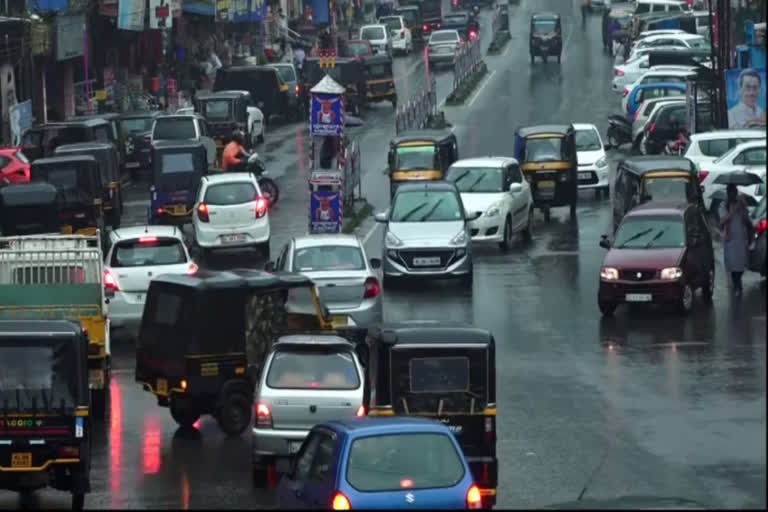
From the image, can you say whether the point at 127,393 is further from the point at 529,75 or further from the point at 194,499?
the point at 529,75

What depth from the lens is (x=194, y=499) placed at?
19.6 metres

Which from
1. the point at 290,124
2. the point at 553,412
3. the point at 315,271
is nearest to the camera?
the point at 553,412

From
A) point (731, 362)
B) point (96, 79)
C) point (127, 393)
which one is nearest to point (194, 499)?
point (127, 393)

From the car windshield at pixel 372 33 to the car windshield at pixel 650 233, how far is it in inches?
2042

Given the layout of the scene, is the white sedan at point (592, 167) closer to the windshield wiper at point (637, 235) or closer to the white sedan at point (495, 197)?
the white sedan at point (495, 197)

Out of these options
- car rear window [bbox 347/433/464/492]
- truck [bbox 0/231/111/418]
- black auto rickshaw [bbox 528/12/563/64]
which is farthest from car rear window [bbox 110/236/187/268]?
black auto rickshaw [bbox 528/12/563/64]

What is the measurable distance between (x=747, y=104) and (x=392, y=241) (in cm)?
Result: 1525

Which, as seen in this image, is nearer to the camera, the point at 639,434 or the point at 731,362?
the point at 639,434

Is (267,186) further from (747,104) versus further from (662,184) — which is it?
(662,184)

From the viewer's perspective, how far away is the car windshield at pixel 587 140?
46.5 metres

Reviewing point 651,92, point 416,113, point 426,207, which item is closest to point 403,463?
point 426,207

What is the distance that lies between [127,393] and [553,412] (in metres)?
6.31

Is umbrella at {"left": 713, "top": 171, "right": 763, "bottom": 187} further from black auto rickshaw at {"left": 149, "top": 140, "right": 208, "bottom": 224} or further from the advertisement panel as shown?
black auto rickshaw at {"left": 149, "top": 140, "right": 208, "bottom": 224}

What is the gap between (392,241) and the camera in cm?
3438
